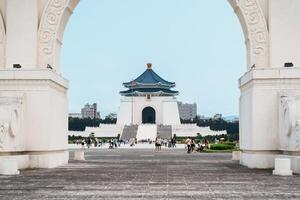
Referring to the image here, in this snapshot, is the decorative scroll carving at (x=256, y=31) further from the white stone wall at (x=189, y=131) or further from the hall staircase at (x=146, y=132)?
the white stone wall at (x=189, y=131)

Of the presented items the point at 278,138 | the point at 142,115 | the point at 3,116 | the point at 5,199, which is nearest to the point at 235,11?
the point at 278,138

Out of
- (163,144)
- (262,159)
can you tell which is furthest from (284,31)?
(163,144)

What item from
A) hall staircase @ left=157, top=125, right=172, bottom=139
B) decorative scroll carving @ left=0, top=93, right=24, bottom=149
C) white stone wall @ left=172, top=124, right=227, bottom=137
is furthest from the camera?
white stone wall @ left=172, top=124, right=227, bottom=137

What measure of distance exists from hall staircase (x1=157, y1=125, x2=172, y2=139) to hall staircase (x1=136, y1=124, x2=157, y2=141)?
24.4 inches

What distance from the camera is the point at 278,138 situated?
13703 mm

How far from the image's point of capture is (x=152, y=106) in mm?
76250

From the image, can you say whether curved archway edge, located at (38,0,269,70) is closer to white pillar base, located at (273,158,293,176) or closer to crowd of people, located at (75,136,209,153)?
white pillar base, located at (273,158,293,176)

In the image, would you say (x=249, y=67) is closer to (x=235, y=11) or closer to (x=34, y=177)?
(x=235, y=11)

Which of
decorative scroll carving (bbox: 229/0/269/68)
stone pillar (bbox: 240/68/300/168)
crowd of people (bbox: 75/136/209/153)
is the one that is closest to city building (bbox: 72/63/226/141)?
crowd of people (bbox: 75/136/209/153)

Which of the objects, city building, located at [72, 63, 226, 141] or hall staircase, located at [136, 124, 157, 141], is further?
city building, located at [72, 63, 226, 141]

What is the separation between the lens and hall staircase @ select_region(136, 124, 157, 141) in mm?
66125

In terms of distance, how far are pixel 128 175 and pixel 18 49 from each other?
547 centimetres

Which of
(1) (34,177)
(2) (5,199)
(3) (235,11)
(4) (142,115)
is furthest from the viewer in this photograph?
(4) (142,115)

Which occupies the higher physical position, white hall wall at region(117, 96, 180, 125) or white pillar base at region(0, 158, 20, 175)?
white hall wall at region(117, 96, 180, 125)
